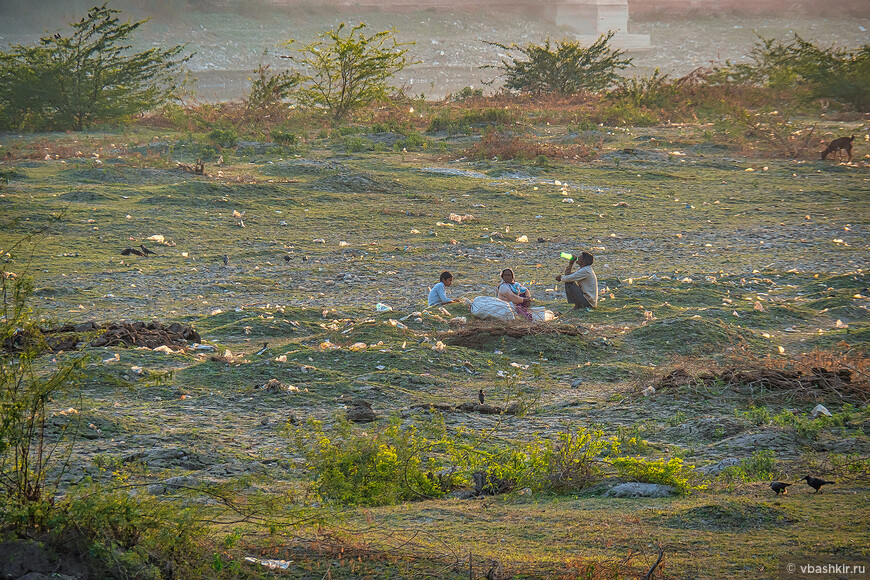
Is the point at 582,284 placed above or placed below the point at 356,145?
below

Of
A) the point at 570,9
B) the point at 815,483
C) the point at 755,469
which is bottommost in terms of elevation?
the point at 755,469

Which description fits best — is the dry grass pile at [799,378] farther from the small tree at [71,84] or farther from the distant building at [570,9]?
the distant building at [570,9]

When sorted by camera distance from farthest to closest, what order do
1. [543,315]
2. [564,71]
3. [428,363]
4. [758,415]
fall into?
[564,71]
[543,315]
[428,363]
[758,415]

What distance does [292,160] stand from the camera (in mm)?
17656

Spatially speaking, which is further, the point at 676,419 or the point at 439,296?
the point at 439,296

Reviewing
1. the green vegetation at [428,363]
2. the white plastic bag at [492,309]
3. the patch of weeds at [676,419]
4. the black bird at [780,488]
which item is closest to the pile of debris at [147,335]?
the green vegetation at [428,363]

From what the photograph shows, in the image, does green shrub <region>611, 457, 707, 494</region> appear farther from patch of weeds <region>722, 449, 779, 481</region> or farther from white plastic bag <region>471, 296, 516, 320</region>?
white plastic bag <region>471, 296, 516, 320</region>

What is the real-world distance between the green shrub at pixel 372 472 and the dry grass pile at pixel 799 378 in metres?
2.60

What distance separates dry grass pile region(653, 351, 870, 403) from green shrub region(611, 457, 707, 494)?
72.6 inches

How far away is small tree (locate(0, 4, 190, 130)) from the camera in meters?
20.2

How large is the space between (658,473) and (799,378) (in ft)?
7.22

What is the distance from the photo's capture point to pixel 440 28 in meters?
48.0

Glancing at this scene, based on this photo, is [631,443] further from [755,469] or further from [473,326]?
[473,326]

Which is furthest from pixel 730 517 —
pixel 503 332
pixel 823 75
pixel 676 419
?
pixel 823 75
